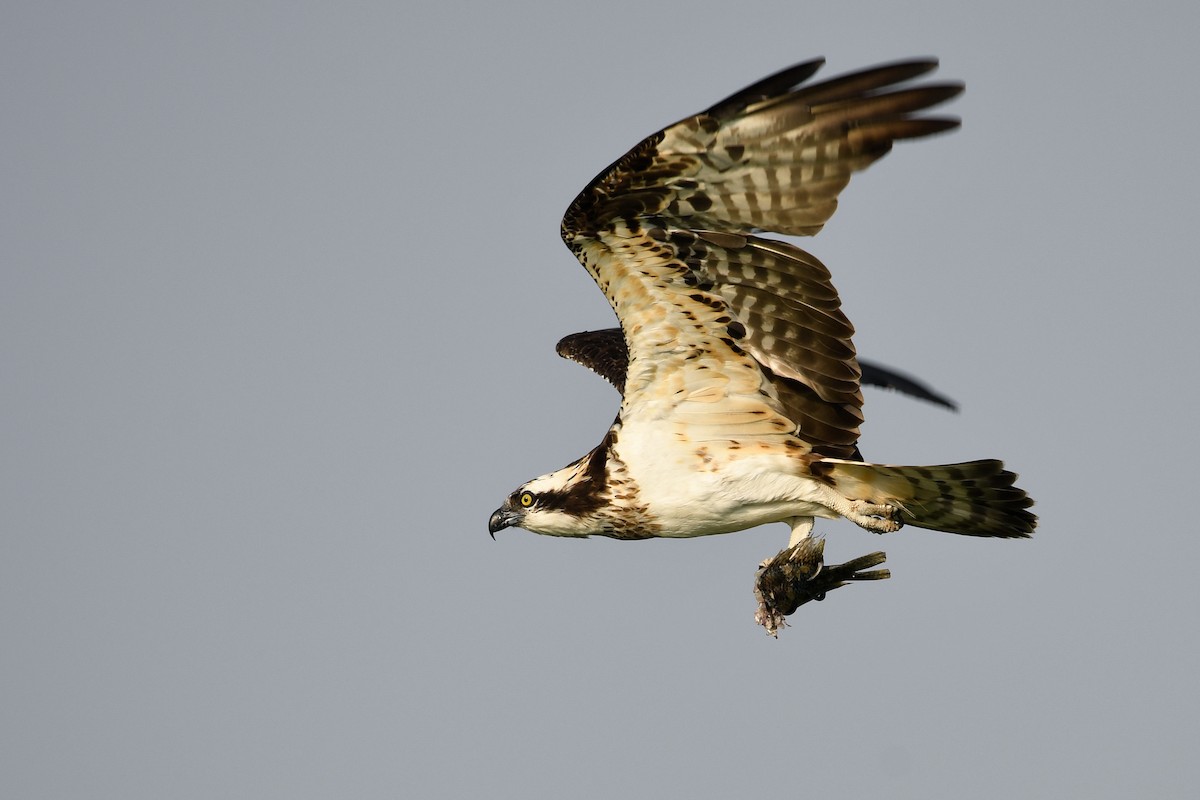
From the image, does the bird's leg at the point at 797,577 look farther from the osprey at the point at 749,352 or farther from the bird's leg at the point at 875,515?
the bird's leg at the point at 875,515

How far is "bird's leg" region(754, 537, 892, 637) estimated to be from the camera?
8.52 meters

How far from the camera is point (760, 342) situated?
844cm

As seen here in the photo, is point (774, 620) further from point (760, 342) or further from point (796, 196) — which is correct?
point (796, 196)

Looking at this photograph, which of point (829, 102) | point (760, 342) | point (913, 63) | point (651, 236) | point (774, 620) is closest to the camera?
point (913, 63)

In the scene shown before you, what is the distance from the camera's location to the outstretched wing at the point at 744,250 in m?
7.23

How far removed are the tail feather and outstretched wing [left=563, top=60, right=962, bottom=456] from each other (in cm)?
26

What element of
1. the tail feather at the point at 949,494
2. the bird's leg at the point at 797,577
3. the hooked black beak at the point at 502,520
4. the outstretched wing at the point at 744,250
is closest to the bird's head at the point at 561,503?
the hooked black beak at the point at 502,520

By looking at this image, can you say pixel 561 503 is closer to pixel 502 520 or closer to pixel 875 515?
pixel 502 520

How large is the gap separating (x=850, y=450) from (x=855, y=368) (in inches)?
22.4

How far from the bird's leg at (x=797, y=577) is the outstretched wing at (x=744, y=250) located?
2.25ft

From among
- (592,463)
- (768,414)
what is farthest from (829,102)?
(592,463)

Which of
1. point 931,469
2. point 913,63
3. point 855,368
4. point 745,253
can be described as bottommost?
point 931,469

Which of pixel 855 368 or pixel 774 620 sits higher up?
pixel 855 368

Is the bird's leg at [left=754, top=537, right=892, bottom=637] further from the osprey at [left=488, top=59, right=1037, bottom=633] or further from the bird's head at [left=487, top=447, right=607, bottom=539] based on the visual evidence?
the bird's head at [left=487, top=447, right=607, bottom=539]
